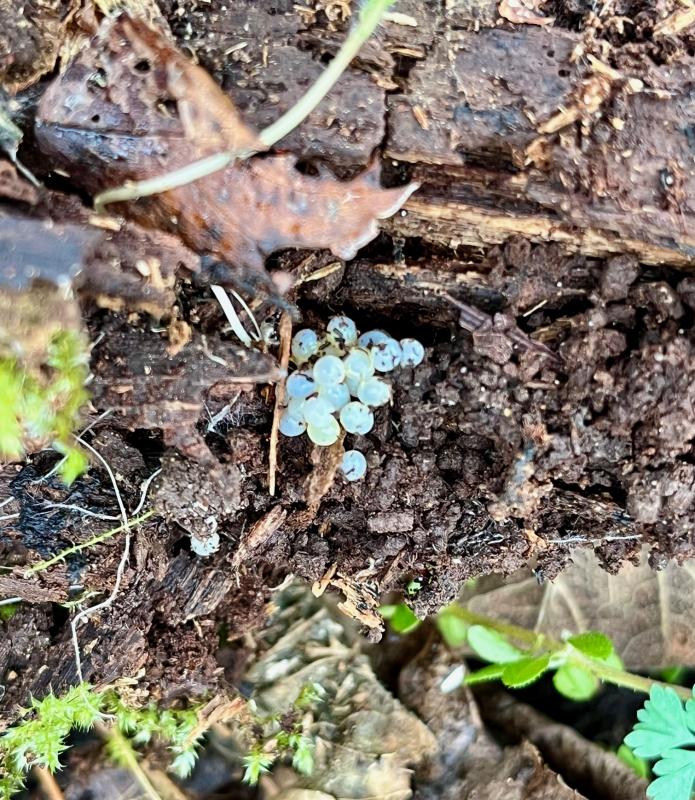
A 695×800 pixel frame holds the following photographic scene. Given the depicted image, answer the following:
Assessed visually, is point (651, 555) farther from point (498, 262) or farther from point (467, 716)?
point (467, 716)

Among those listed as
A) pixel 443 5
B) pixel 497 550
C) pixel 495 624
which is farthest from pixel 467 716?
pixel 443 5

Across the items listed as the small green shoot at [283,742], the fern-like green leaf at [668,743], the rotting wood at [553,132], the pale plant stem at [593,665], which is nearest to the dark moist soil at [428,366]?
the rotting wood at [553,132]

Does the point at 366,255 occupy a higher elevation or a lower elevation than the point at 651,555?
higher

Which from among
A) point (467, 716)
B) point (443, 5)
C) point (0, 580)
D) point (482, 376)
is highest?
point (443, 5)

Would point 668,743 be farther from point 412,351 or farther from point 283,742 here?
point 412,351

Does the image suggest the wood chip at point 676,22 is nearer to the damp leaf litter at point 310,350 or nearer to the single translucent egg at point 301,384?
the damp leaf litter at point 310,350

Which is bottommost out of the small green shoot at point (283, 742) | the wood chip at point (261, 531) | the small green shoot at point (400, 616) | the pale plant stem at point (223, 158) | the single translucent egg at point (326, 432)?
the small green shoot at point (283, 742)

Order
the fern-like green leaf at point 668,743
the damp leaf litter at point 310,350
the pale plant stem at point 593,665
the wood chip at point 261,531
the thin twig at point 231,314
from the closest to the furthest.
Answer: the damp leaf litter at point 310,350 < the thin twig at point 231,314 < the wood chip at point 261,531 < the fern-like green leaf at point 668,743 < the pale plant stem at point 593,665
